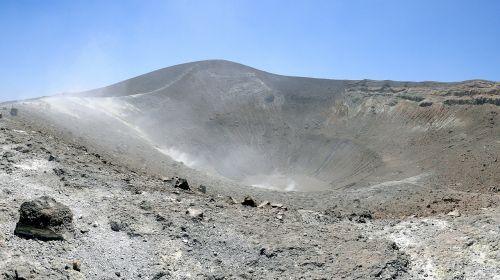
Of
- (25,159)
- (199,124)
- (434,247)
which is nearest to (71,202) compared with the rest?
(25,159)

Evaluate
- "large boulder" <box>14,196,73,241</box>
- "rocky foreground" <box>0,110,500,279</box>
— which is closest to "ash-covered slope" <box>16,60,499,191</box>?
"rocky foreground" <box>0,110,500,279</box>

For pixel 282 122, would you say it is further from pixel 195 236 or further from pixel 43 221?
pixel 43 221

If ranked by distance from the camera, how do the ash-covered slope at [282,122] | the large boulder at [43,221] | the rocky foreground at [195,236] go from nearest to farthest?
1. the large boulder at [43,221]
2. the rocky foreground at [195,236]
3. the ash-covered slope at [282,122]

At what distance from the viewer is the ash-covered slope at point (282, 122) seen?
35469 millimetres

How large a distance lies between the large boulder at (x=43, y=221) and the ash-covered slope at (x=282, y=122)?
14.9 metres

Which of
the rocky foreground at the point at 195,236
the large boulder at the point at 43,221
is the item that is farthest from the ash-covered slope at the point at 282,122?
the large boulder at the point at 43,221

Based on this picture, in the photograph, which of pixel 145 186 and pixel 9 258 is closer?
pixel 9 258

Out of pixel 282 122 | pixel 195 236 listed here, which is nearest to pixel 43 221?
pixel 195 236

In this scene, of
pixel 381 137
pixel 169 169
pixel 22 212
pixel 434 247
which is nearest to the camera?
pixel 22 212

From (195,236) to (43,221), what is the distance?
3886 mm

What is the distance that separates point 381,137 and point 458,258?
111 ft

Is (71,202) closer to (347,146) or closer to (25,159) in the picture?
(25,159)

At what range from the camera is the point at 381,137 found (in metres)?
44.0

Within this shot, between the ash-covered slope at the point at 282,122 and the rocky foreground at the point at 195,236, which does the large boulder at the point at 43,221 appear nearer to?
the rocky foreground at the point at 195,236
